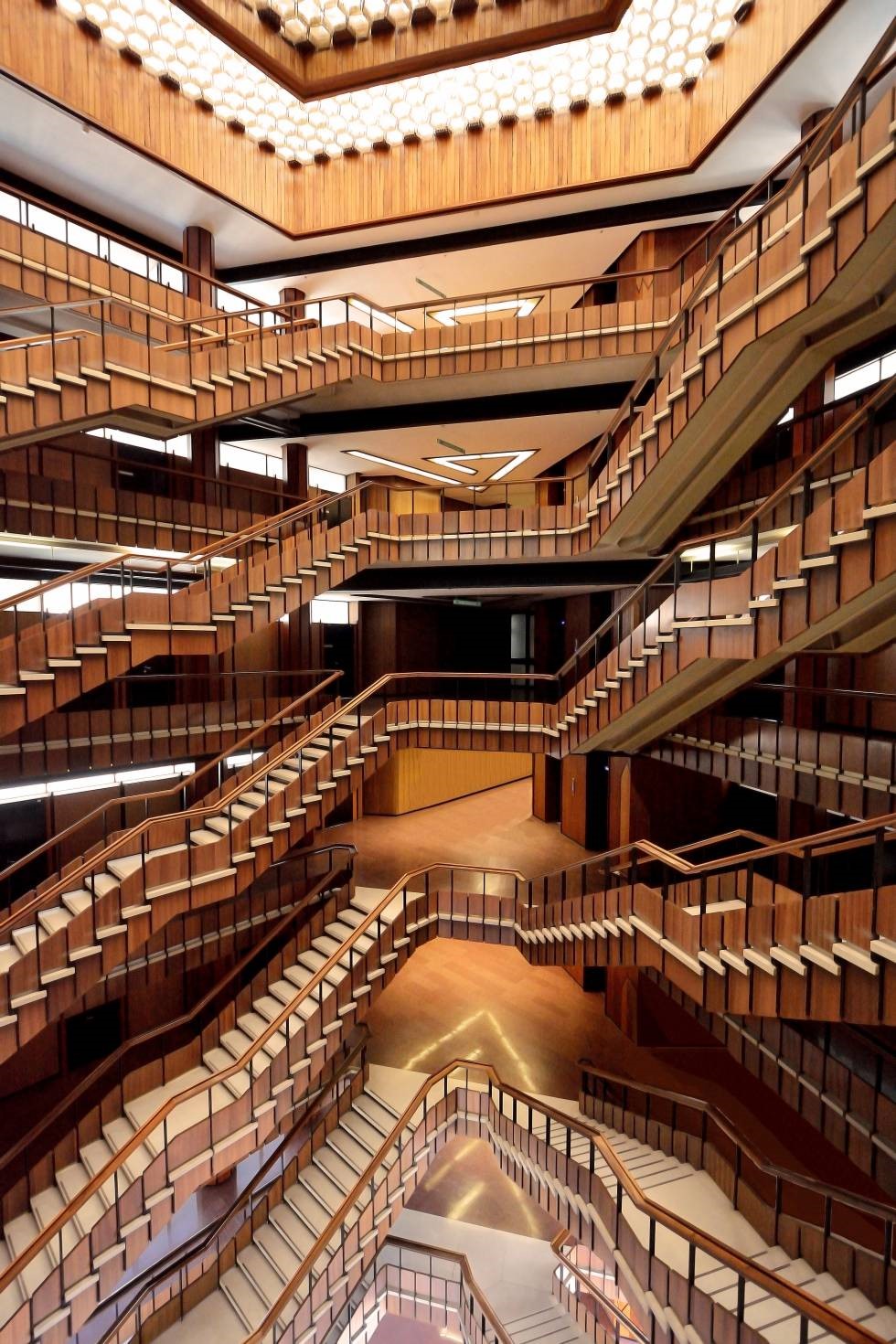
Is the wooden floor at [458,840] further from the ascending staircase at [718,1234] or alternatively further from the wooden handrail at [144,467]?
the wooden handrail at [144,467]

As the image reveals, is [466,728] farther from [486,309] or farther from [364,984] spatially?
[486,309]

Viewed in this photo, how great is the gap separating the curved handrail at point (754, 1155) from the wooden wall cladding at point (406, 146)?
11.7m

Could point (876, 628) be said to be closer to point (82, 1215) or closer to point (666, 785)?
point (666, 785)

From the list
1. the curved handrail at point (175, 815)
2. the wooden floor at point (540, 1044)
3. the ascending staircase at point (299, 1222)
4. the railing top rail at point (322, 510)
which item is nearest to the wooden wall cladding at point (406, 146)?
the railing top rail at point (322, 510)

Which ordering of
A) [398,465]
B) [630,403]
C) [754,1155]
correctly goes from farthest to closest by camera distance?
[398,465] → [630,403] → [754,1155]

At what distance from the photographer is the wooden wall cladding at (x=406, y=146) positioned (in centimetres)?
841

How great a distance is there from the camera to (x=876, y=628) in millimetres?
6535

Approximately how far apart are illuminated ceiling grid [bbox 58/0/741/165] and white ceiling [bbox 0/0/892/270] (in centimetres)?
120

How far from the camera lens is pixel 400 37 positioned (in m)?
9.64

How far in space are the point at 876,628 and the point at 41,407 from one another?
28.5 ft

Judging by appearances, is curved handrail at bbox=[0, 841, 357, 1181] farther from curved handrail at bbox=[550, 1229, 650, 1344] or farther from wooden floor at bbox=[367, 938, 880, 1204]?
curved handrail at bbox=[550, 1229, 650, 1344]

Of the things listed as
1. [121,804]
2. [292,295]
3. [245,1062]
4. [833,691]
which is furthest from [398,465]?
[245,1062]

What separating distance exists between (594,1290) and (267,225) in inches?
634

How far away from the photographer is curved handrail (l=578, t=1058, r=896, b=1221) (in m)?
5.65
